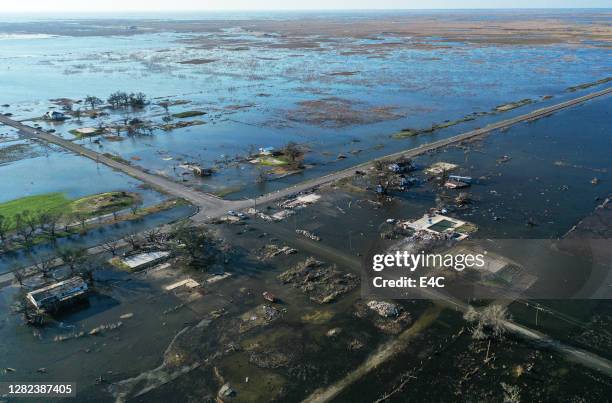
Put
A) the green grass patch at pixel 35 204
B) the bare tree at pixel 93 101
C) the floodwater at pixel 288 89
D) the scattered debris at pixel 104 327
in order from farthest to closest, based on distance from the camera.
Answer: the bare tree at pixel 93 101 → the floodwater at pixel 288 89 → the green grass patch at pixel 35 204 → the scattered debris at pixel 104 327

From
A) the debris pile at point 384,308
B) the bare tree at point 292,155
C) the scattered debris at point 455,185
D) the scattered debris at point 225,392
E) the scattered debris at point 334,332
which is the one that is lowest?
the scattered debris at point 225,392

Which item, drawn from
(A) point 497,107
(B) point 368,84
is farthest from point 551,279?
(B) point 368,84

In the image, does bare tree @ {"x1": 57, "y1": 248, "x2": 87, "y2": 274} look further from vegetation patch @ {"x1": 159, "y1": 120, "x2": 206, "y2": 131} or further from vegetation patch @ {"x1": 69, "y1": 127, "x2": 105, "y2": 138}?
vegetation patch @ {"x1": 69, "y1": 127, "x2": 105, "y2": 138}

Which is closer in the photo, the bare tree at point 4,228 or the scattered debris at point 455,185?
the bare tree at point 4,228

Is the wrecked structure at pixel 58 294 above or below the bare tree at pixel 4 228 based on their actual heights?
below

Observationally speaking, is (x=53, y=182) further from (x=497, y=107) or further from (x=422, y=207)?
(x=497, y=107)

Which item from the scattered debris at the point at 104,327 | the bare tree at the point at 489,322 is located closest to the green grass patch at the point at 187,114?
the scattered debris at the point at 104,327

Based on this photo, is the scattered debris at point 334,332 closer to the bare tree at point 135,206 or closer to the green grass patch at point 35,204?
the bare tree at point 135,206

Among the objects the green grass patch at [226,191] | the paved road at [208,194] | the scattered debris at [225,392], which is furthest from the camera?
the green grass patch at [226,191]
